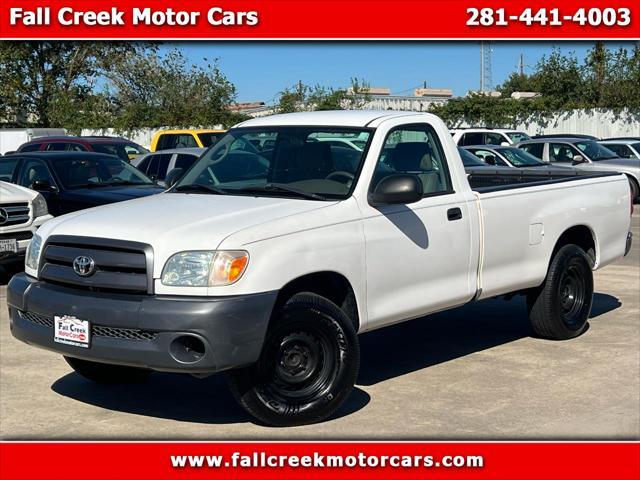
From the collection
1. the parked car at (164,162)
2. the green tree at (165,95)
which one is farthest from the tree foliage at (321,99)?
the parked car at (164,162)

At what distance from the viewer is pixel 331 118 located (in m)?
7.54

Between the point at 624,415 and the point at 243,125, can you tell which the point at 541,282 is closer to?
the point at 624,415

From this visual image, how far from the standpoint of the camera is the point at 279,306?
20.2 feet

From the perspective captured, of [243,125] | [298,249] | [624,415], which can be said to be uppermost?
[243,125]

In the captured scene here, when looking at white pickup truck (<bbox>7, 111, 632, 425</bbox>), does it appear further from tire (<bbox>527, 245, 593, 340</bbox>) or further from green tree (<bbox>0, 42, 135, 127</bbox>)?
green tree (<bbox>0, 42, 135, 127</bbox>)

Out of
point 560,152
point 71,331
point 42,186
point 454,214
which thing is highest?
point 560,152

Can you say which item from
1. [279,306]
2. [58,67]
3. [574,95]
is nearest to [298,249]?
[279,306]

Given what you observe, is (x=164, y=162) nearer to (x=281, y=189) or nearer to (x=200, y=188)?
(x=200, y=188)

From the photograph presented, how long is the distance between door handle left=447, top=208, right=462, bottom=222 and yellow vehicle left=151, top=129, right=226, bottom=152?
18687 millimetres

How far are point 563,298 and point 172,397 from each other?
143 inches

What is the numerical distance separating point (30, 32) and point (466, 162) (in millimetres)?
8437

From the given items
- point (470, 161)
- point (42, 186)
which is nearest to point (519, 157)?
point (470, 161)

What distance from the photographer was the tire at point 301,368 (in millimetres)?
6072

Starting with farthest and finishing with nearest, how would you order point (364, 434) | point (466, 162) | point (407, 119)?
point (466, 162)
point (407, 119)
point (364, 434)
